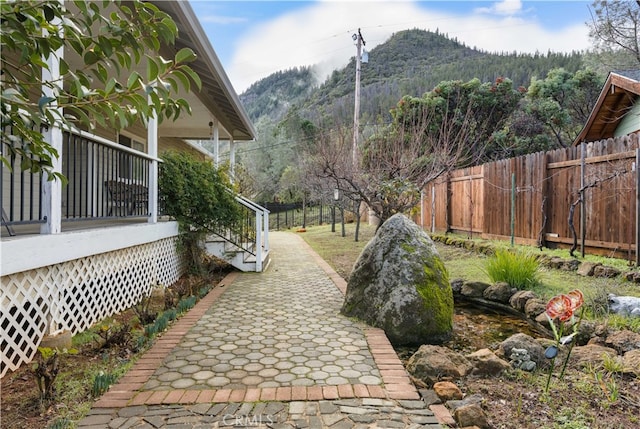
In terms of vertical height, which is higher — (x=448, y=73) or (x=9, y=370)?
(x=448, y=73)

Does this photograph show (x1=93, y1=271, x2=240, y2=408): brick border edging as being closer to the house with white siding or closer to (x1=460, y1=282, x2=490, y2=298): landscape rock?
the house with white siding

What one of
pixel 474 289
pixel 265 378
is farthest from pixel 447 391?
pixel 474 289

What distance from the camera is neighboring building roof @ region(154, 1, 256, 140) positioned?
4.99 m

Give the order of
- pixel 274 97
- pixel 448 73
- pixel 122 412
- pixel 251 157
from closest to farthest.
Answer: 1. pixel 122 412
2. pixel 448 73
3. pixel 251 157
4. pixel 274 97

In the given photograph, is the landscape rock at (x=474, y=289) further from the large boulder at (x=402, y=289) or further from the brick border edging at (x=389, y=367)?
the brick border edging at (x=389, y=367)

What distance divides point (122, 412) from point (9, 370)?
1315mm

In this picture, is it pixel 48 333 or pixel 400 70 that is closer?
pixel 48 333

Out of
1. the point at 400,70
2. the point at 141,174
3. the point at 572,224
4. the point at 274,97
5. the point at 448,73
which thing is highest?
the point at 274,97

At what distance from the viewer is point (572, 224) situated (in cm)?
743

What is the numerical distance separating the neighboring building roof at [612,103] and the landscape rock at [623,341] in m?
7.76

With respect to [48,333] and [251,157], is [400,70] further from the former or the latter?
[48,333]

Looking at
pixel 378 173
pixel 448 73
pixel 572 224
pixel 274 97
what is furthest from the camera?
pixel 274 97

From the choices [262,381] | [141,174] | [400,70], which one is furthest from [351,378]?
[400,70]

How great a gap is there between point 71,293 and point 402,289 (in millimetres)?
3408
